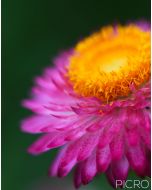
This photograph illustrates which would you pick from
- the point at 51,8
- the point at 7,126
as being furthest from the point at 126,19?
the point at 7,126

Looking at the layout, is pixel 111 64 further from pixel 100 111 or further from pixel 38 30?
pixel 38 30

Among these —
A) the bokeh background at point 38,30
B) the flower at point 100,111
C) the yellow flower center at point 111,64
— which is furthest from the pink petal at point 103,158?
the bokeh background at point 38,30

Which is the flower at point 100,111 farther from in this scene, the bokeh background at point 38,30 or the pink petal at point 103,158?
the bokeh background at point 38,30

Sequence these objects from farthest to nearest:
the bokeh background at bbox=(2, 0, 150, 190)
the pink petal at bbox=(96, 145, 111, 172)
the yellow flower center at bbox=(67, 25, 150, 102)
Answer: the bokeh background at bbox=(2, 0, 150, 190) < the yellow flower center at bbox=(67, 25, 150, 102) < the pink petal at bbox=(96, 145, 111, 172)

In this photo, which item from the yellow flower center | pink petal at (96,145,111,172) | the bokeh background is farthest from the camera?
the bokeh background

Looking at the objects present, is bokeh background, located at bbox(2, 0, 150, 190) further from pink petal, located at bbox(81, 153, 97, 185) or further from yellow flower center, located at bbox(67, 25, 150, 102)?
pink petal, located at bbox(81, 153, 97, 185)

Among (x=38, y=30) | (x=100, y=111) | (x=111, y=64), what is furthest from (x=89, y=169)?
(x=38, y=30)

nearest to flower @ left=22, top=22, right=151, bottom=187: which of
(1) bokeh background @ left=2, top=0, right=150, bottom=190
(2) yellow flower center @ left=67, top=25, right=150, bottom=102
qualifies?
(2) yellow flower center @ left=67, top=25, right=150, bottom=102
